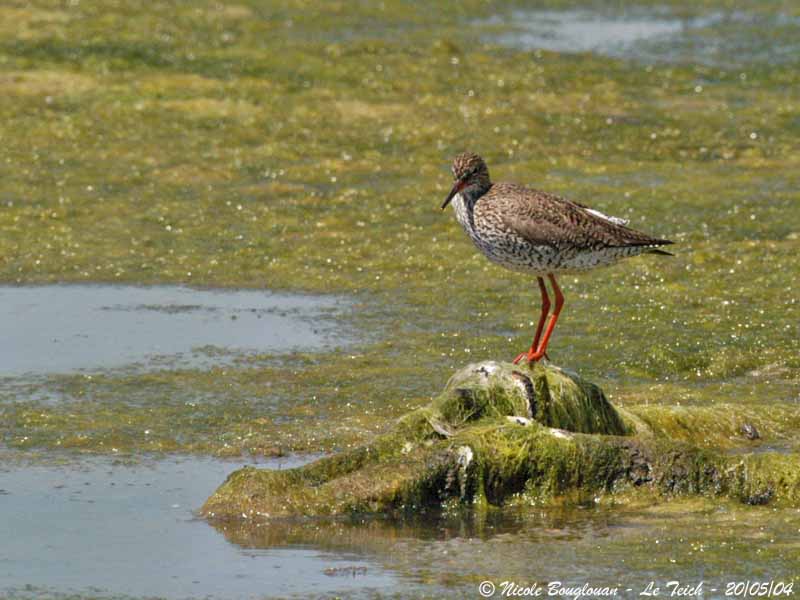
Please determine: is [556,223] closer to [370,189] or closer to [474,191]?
[474,191]

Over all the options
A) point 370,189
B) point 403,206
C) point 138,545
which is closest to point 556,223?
point 138,545

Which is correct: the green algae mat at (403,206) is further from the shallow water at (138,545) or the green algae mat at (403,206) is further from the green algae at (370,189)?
the shallow water at (138,545)

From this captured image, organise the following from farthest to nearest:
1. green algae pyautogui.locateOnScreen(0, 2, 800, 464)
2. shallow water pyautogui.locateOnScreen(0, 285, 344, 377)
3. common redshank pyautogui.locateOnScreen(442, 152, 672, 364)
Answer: shallow water pyautogui.locateOnScreen(0, 285, 344, 377) → green algae pyautogui.locateOnScreen(0, 2, 800, 464) → common redshank pyautogui.locateOnScreen(442, 152, 672, 364)

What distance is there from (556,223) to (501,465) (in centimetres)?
163

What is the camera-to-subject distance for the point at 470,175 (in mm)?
8711

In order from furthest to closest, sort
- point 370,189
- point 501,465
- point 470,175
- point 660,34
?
1. point 660,34
2. point 370,189
3. point 470,175
4. point 501,465

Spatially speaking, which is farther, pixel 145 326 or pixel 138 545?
pixel 145 326

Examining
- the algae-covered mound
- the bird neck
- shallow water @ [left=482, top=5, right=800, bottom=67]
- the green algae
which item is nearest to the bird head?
the bird neck

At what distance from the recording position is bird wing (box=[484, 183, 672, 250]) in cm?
821

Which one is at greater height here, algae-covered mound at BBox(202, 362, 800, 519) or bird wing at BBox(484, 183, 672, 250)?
bird wing at BBox(484, 183, 672, 250)

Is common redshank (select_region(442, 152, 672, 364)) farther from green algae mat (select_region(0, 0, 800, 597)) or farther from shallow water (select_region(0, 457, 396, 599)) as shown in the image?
shallow water (select_region(0, 457, 396, 599))

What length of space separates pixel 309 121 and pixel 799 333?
20.5 feet

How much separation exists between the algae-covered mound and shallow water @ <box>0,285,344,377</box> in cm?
237

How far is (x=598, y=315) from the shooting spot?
10250 mm
